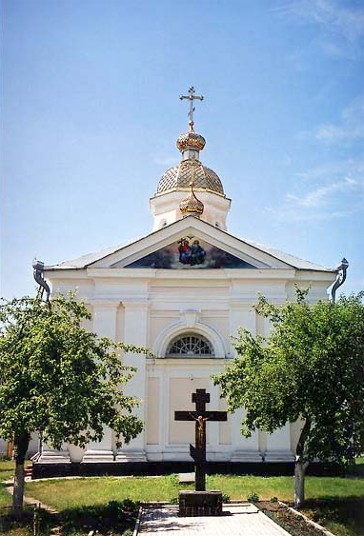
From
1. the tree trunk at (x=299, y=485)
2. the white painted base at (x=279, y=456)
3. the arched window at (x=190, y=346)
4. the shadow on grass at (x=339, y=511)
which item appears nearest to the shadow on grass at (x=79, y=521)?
the tree trunk at (x=299, y=485)

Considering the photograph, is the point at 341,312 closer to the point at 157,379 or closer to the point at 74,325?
Answer: the point at 74,325

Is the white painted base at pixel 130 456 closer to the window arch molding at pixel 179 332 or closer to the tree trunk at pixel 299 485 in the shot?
the window arch molding at pixel 179 332

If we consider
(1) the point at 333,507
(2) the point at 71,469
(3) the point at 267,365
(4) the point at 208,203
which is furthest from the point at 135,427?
(4) the point at 208,203

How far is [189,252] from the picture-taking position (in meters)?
21.3

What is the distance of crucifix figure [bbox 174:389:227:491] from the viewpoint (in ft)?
42.3

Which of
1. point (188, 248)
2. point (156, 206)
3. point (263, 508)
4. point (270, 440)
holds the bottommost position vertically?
point (263, 508)

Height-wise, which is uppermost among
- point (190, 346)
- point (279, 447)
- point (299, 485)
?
point (190, 346)

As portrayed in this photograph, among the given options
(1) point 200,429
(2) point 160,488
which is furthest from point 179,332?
(1) point 200,429

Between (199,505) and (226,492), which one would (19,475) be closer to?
(199,505)

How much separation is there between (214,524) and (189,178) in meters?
19.9

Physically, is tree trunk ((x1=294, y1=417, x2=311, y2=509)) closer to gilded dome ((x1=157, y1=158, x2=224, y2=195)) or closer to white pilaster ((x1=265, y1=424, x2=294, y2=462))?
white pilaster ((x1=265, y1=424, x2=294, y2=462))

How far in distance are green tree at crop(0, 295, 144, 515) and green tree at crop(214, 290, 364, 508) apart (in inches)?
124

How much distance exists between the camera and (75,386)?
12438mm

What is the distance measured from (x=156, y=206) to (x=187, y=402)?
12.3 m
